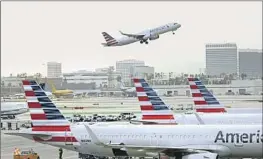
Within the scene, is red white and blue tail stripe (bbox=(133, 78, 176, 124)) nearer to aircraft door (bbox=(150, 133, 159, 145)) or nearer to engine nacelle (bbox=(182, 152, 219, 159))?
aircraft door (bbox=(150, 133, 159, 145))

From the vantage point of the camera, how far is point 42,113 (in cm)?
4234

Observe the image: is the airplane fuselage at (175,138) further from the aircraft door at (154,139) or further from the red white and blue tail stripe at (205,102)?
the red white and blue tail stripe at (205,102)

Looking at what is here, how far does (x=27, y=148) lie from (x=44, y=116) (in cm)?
2075

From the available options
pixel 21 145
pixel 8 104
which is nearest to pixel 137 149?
pixel 21 145

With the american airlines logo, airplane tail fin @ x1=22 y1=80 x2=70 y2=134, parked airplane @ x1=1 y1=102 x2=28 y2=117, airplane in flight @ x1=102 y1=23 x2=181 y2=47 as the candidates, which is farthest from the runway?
parked airplane @ x1=1 y1=102 x2=28 y2=117

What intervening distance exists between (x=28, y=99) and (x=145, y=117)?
45.1ft

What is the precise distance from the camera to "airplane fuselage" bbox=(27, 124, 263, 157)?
37.3m

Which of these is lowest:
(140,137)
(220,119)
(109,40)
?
(140,137)

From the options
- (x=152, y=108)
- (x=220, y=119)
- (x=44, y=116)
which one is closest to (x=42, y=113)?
(x=44, y=116)

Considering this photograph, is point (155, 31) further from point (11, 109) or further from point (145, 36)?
point (11, 109)

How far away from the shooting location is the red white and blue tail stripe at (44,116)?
41625 mm

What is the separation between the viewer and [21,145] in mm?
66000

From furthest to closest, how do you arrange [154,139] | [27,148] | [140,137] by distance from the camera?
[27,148]
[140,137]
[154,139]

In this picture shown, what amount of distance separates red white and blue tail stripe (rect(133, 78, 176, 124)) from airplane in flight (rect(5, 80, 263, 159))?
11.8 m
